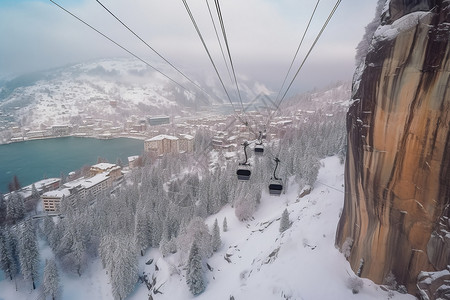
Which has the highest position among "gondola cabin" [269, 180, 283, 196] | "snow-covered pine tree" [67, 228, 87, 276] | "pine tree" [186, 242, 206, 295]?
"gondola cabin" [269, 180, 283, 196]

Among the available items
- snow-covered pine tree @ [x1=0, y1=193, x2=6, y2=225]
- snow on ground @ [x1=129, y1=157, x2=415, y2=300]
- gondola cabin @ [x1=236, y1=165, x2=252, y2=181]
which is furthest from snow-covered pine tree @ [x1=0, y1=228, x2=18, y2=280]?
gondola cabin @ [x1=236, y1=165, x2=252, y2=181]

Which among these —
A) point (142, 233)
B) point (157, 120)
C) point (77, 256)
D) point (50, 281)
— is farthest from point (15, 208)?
point (157, 120)

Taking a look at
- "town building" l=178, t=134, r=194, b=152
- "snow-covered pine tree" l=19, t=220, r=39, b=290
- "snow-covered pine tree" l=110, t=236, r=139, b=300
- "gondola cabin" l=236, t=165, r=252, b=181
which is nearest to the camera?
"gondola cabin" l=236, t=165, r=252, b=181

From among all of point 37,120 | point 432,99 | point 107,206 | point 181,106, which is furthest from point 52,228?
point 181,106

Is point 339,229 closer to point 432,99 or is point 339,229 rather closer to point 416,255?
point 416,255

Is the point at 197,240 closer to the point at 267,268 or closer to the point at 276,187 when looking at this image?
the point at 267,268

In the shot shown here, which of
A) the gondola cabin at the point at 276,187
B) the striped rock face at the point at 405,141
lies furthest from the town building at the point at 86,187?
the striped rock face at the point at 405,141

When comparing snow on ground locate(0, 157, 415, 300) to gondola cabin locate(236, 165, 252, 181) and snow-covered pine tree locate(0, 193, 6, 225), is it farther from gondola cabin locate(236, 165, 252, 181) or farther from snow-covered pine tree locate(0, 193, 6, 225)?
snow-covered pine tree locate(0, 193, 6, 225)
